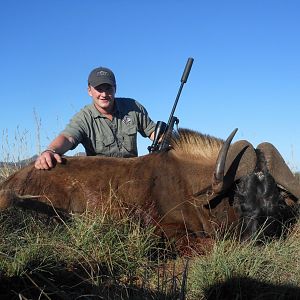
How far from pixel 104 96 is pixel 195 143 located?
5.13 ft

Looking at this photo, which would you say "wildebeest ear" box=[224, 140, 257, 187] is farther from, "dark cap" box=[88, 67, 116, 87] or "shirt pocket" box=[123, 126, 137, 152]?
"dark cap" box=[88, 67, 116, 87]

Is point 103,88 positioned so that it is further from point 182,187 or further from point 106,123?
point 182,187

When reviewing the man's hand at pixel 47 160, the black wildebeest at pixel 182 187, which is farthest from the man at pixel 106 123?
the black wildebeest at pixel 182 187

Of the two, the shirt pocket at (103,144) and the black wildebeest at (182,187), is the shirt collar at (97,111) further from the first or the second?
the black wildebeest at (182,187)

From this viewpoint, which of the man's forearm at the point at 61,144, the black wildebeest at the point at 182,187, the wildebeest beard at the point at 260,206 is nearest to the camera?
the wildebeest beard at the point at 260,206

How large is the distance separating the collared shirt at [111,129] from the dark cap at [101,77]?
1.03 feet

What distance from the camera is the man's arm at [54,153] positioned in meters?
4.95

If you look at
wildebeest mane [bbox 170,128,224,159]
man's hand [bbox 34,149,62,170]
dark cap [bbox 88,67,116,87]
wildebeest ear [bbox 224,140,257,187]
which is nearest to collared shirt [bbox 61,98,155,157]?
dark cap [bbox 88,67,116,87]

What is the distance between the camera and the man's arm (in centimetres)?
495

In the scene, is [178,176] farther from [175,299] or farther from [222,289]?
[175,299]

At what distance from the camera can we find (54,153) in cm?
511

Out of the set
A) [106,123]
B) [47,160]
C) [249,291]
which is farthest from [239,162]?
[106,123]

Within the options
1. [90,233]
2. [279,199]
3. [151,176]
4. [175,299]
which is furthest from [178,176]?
[175,299]

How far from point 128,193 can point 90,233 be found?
3.41 ft
